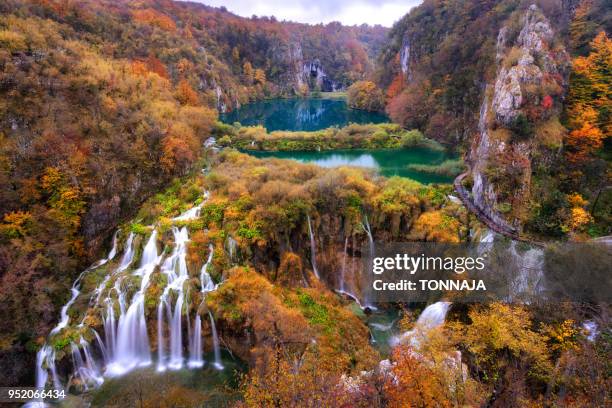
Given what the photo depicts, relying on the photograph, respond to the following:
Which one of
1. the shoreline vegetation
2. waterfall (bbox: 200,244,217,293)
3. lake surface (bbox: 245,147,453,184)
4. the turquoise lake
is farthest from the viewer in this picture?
the shoreline vegetation

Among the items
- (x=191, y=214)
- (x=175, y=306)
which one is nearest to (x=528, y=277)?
(x=175, y=306)

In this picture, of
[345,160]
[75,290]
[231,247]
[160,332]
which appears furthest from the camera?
[345,160]

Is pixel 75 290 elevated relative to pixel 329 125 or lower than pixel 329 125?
lower

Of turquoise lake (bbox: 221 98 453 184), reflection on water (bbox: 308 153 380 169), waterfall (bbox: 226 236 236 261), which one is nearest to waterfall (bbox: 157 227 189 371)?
waterfall (bbox: 226 236 236 261)

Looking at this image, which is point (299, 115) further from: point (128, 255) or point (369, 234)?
point (128, 255)

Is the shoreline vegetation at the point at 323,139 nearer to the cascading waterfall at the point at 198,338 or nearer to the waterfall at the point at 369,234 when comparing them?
the waterfall at the point at 369,234

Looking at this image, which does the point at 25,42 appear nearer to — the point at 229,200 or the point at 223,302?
the point at 229,200

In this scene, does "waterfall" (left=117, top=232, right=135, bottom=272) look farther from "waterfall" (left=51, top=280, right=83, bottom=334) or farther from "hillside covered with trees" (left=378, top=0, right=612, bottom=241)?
"hillside covered with trees" (left=378, top=0, right=612, bottom=241)
